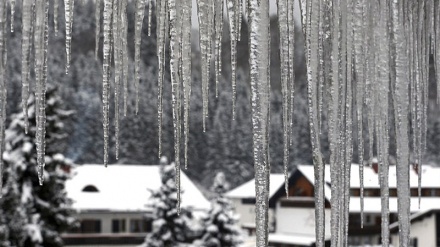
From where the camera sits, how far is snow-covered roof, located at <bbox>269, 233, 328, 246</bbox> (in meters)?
29.3

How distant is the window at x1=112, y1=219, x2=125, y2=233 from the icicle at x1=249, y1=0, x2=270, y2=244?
3129cm

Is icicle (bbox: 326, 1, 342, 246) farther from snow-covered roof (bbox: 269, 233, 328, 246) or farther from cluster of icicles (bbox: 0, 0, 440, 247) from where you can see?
snow-covered roof (bbox: 269, 233, 328, 246)

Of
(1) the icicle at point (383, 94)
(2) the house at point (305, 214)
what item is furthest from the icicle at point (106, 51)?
(2) the house at point (305, 214)

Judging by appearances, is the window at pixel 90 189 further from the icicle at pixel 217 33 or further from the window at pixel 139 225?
the icicle at pixel 217 33

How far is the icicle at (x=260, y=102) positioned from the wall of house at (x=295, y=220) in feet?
94.2

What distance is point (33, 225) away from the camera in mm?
15820

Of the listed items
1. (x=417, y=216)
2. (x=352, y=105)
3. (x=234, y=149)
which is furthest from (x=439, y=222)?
(x=234, y=149)

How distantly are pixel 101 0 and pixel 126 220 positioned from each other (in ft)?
103

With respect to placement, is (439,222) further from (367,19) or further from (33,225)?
(367,19)

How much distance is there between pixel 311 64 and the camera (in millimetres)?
1306

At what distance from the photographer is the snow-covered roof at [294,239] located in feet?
96.3

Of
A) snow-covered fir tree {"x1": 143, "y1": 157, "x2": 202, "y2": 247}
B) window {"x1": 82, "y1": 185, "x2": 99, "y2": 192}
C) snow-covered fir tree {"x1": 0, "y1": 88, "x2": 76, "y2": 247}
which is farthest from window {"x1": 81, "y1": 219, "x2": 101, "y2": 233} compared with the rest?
snow-covered fir tree {"x1": 0, "y1": 88, "x2": 76, "y2": 247}

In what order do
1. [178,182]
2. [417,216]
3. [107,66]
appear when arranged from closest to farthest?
[107,66], [178,182], [417,216]

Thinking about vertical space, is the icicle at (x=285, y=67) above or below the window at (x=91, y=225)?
above
